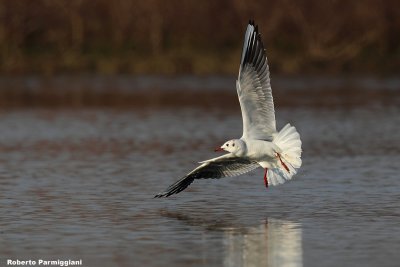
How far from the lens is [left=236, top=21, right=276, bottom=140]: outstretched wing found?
13172mm

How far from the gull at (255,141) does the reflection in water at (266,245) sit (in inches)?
38.6

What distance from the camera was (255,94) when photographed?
13219mm

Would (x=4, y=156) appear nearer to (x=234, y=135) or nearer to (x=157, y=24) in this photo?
(x=234, y=135)

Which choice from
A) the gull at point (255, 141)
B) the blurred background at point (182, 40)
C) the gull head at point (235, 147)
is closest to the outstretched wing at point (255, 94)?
the gull at point (255, 141)

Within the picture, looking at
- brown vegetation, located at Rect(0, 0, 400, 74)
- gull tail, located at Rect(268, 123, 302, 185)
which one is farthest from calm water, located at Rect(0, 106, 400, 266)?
brown vegetation, located at Rect(0, 0, 400, 74)

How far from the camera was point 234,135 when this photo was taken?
2233 centimetres

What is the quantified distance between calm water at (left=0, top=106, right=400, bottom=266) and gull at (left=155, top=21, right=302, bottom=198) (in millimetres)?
378

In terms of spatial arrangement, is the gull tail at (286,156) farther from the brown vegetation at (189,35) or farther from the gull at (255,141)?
the brown vegetation at (189,35)

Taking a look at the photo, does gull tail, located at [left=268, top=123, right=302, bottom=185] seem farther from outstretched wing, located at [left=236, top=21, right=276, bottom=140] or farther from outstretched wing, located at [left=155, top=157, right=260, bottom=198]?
outstretched wing, located at [left=155, top=157, right=260, bottom=198]

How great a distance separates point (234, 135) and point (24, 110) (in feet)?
25.3

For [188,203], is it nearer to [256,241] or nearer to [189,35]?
[256,241]

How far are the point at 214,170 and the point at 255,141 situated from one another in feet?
2.38

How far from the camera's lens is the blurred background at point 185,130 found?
11.1 metres

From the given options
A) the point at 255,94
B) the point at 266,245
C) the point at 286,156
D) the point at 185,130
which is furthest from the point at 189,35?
the point at 266,245
